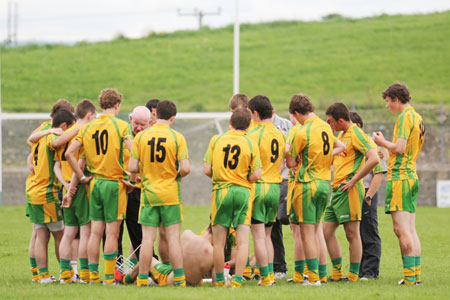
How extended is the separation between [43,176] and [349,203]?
13.5 feet

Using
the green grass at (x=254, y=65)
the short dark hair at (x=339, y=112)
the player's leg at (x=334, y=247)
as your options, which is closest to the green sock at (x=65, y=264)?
the player's leg at (x=334, y=247)

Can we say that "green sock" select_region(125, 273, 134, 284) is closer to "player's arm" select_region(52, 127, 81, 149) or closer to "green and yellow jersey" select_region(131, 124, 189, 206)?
"green and yellow jersey" select_region(131, 124, 189, 206)

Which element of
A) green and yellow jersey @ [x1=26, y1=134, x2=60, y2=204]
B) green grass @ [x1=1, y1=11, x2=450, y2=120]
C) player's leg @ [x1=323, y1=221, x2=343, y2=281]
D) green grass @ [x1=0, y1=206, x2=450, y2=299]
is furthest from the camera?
green grass @ [x1=1, y1=11, x2=450, y2=120]

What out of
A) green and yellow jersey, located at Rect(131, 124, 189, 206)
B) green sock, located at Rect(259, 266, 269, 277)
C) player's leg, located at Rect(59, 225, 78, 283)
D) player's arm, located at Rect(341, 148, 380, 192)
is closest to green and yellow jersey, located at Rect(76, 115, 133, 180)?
green and yellow jersey, located at Rect(131, 124, 189, 206)

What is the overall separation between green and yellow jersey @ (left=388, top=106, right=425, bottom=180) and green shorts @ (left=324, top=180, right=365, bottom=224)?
51 cm

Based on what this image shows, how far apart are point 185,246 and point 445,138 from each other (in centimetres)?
1846

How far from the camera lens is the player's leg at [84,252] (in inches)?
328

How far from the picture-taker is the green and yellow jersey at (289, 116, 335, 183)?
8.12 metres

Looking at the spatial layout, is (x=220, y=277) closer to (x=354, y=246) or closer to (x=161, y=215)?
(x=161, y=215)

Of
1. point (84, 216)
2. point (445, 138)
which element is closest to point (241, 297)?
point (84, 216)

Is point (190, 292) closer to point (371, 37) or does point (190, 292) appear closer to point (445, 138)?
point (445, 138)

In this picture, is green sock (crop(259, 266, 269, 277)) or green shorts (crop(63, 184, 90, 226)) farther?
green shorts (crop(63, 184, 90, 226))

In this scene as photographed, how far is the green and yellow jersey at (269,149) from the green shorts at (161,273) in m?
1.65

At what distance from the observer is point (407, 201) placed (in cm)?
828
